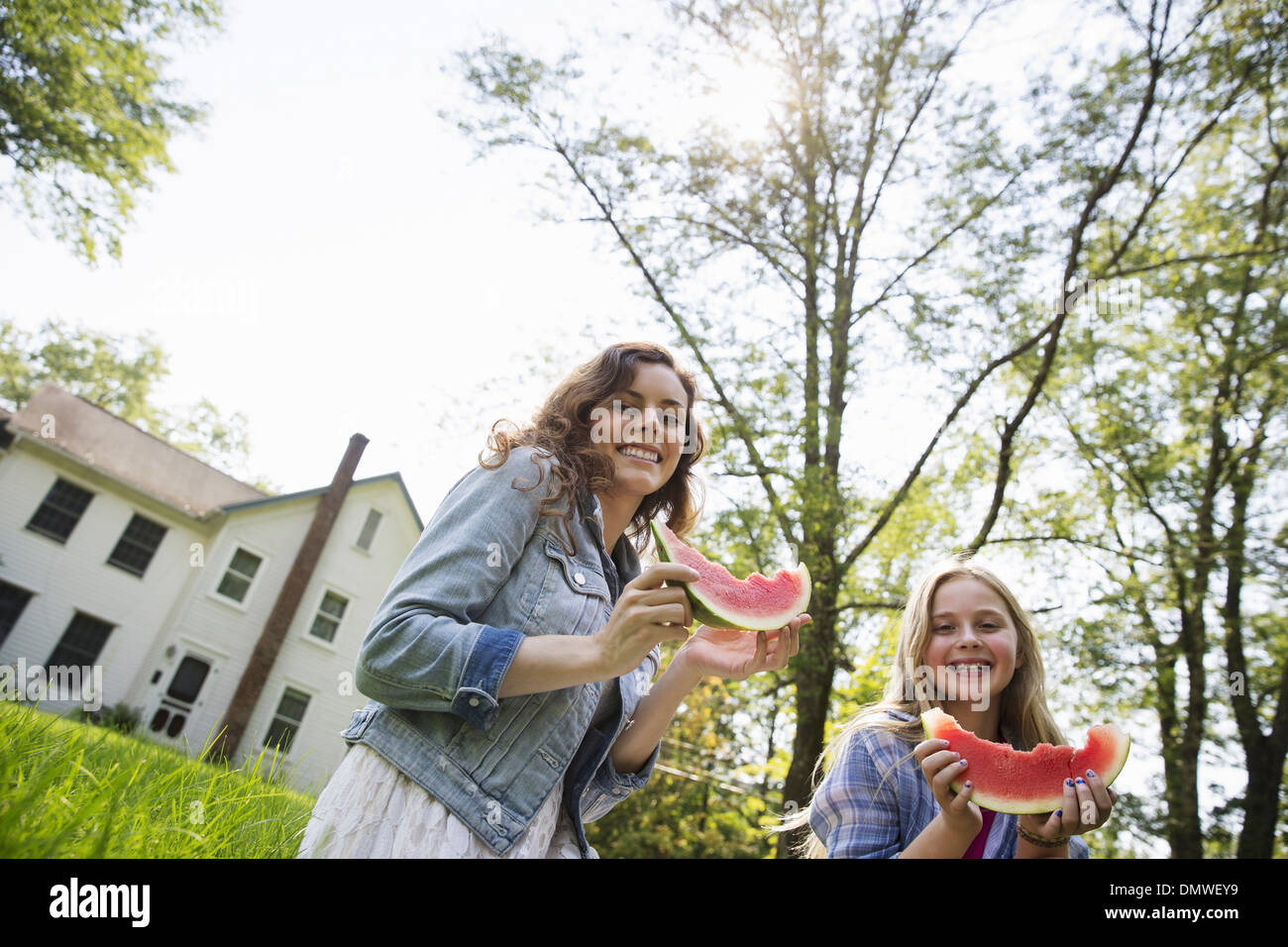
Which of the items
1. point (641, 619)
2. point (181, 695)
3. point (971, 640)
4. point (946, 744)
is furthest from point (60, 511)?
point (946, 744)

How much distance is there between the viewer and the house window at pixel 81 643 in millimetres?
17766

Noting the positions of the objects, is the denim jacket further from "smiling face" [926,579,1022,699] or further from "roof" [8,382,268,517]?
"roof" [8,382,268,517]

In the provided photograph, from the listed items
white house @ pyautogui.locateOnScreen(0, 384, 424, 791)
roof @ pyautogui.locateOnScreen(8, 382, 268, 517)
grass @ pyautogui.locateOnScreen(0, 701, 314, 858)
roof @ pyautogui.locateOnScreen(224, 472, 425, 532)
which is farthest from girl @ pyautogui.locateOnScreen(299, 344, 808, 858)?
roof @ pyautogui.locateOnScreen(8, 382, 268, 517)

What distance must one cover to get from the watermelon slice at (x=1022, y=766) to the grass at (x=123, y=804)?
1915mm

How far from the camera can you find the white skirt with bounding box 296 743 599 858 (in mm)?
1501

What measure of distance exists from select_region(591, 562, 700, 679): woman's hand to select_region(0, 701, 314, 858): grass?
877 millimetres

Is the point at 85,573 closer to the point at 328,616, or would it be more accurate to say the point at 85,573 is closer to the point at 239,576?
the point at 239,576

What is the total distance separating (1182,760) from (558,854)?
1369cm

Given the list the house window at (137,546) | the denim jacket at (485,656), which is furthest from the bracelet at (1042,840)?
the house window at (137,546)

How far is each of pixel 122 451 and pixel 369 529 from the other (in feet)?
22.3

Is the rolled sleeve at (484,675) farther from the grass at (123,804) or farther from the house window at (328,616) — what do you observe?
the house window at (328,616)

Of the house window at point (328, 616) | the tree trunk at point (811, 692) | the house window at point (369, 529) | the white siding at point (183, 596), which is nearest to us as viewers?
the tree trunk at point (811, 692)

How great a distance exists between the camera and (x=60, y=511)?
18297 millimetres
